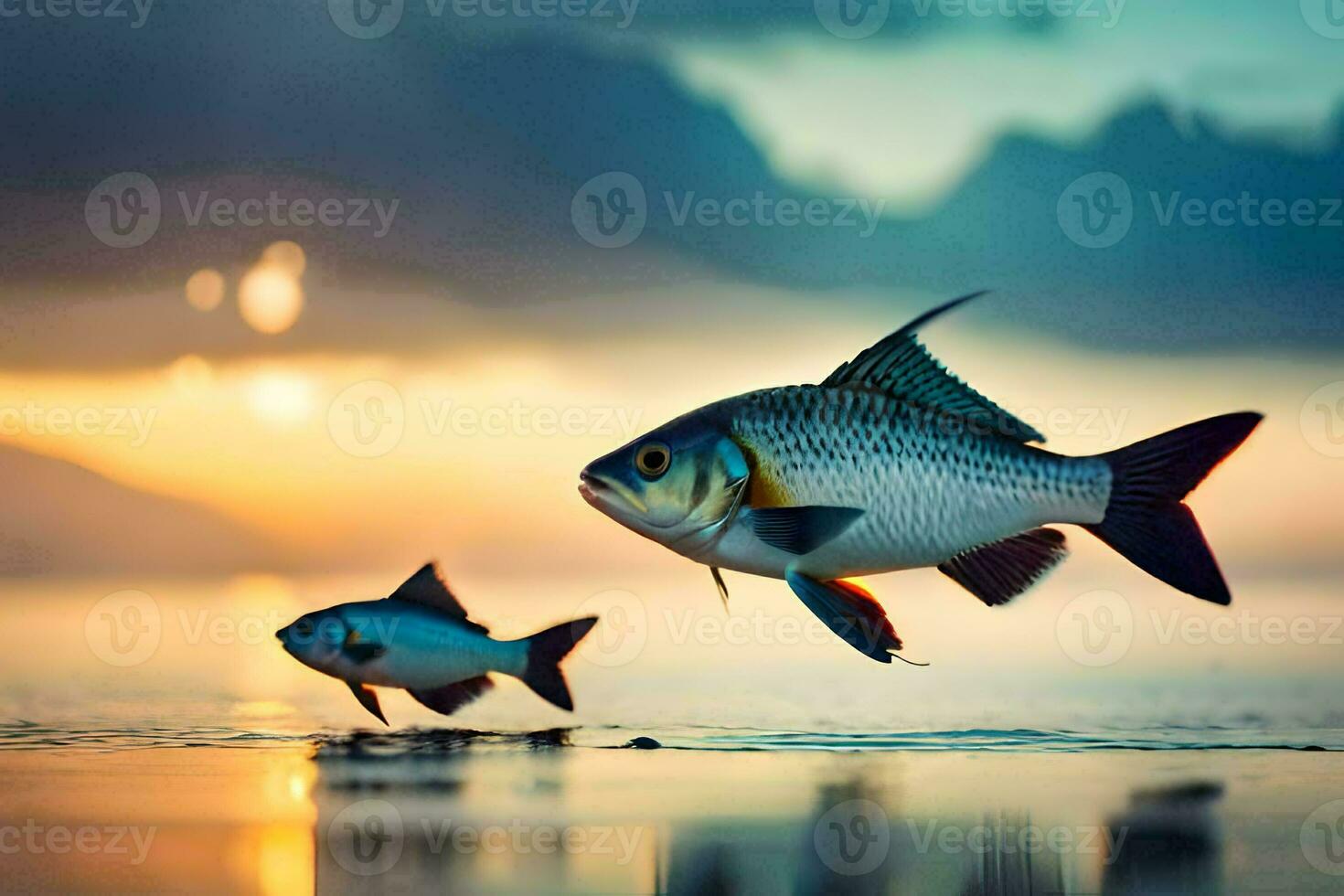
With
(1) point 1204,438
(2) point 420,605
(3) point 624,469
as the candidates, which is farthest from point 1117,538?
(2) point 420,605

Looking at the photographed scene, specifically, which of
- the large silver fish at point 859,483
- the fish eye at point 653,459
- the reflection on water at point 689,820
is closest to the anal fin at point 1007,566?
the large silver fish at point 859,483

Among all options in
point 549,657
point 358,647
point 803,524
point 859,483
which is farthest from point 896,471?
point 358,647

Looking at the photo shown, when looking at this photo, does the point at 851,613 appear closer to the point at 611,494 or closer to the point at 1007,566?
the point at 1007,566

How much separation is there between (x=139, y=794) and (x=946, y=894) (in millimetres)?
1468

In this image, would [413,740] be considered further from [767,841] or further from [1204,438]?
[1204,438]

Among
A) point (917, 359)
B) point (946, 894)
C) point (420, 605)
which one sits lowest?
point (946, 894)

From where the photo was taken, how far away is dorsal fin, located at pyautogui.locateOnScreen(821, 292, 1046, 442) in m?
2.06

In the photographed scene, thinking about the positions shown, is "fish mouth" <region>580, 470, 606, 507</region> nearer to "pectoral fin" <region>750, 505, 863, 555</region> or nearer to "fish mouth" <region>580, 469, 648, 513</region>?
"fish mouth" <region>580, 469, 648, 513</region>

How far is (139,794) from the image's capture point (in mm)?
2373

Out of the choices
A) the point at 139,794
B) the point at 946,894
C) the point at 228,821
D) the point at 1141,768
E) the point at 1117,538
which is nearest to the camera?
the point at 946,894

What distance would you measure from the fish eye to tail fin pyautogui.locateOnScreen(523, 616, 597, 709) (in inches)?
29.6

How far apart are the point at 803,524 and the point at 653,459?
0.24m

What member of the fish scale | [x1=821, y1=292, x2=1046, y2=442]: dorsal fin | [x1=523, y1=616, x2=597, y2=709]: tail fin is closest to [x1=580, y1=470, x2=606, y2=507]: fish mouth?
the fish scale

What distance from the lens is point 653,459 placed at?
201 cm
